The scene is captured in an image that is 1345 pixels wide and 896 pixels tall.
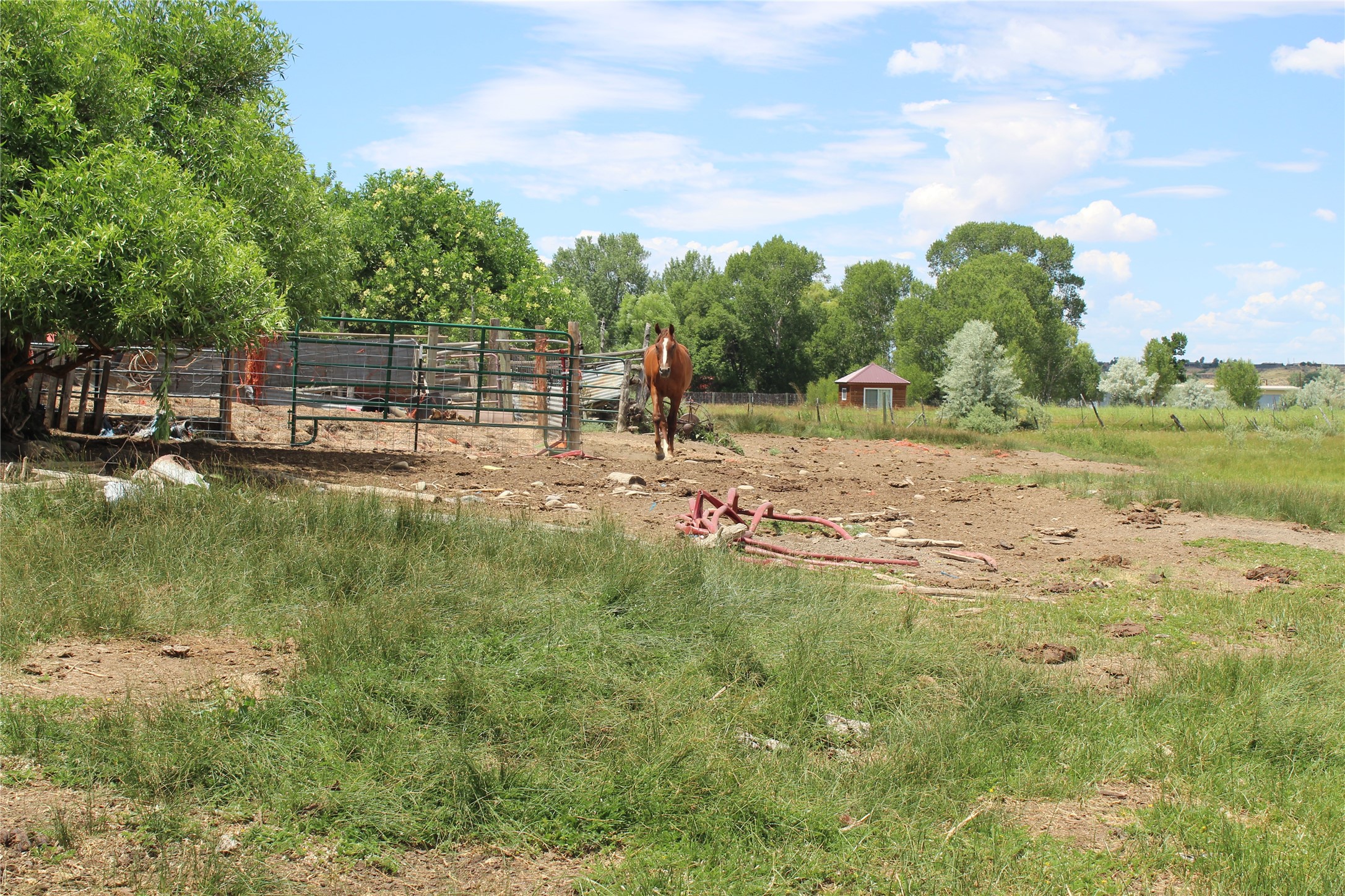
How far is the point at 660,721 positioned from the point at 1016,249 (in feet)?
290

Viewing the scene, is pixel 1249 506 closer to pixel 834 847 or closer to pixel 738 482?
pixel 738 482

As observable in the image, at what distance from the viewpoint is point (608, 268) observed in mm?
80312

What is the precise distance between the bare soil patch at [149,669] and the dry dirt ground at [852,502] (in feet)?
11.8

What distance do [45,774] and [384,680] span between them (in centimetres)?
116

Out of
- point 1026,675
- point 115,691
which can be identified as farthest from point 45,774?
point 1026,675

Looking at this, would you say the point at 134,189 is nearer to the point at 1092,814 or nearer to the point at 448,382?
the point at 1092,814

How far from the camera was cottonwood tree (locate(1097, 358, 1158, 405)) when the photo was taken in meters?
80.0

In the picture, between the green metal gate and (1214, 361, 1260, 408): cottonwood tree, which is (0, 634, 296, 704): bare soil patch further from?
(1214, 361, 1260, 408): cottonwood tree

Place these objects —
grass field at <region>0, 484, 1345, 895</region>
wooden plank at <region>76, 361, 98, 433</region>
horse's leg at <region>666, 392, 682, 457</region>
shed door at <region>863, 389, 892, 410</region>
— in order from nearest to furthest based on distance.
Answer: grass field at <region>0, 484, 1345, 895</region> → wooden plank at <region>76, 361, 98, 433</region> → horse's leg at <region>666, 392, 682, 457</region> → shed door at <region>863, 389, 892, 410</region>

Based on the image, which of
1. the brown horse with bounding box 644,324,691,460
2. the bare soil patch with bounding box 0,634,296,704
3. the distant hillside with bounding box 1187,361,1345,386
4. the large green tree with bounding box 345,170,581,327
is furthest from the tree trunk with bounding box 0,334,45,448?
the distant hillside with bounding box 1187,361,1345,386

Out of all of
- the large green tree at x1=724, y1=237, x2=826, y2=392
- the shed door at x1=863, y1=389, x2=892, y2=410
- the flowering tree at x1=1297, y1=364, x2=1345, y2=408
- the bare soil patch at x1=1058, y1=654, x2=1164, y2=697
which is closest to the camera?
the bare soil patch at x1=1058, y1=654, x2=1164, y2=697

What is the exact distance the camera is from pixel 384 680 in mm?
3879

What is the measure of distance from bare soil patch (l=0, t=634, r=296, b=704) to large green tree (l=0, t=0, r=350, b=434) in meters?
5.01

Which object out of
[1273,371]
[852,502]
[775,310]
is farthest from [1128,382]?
[1273,371]
